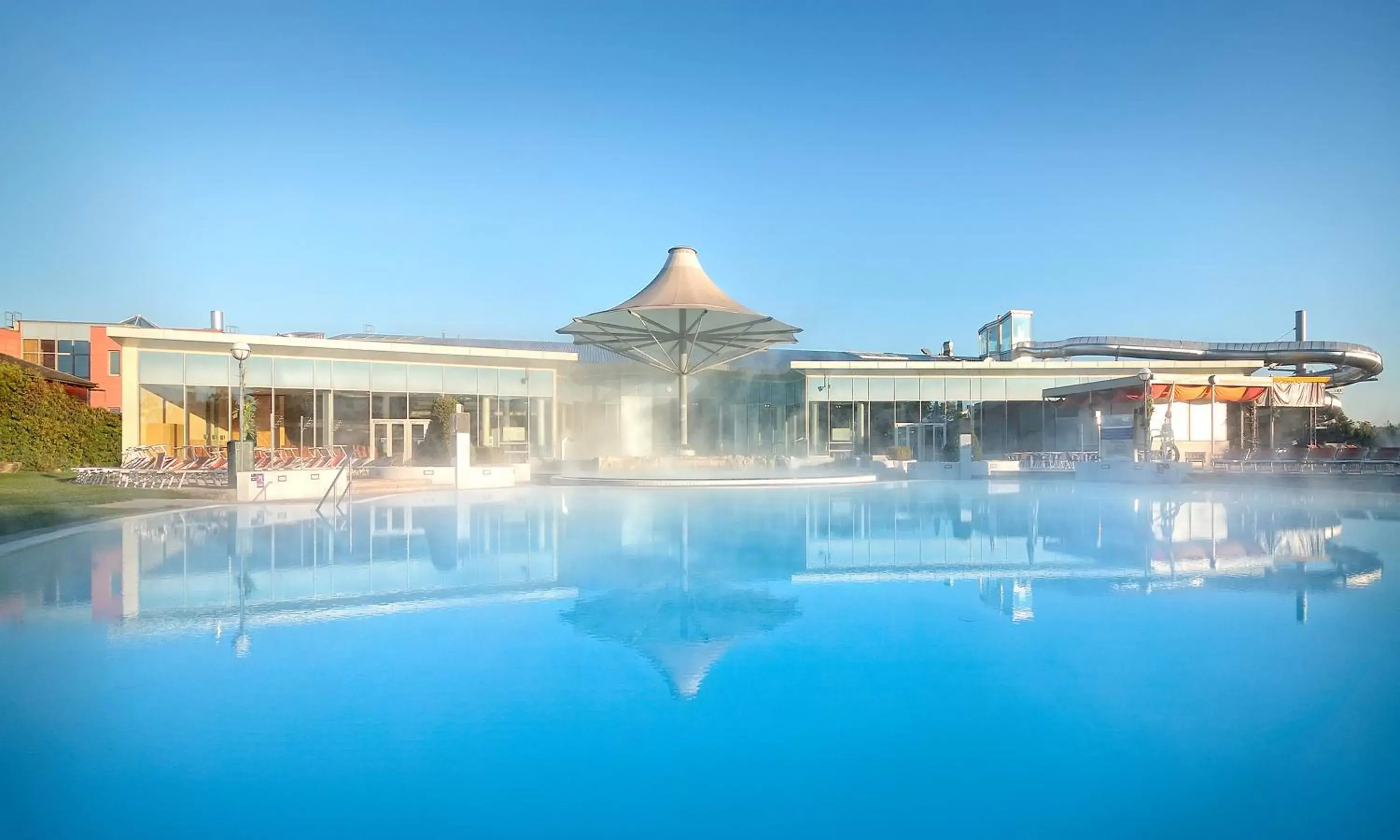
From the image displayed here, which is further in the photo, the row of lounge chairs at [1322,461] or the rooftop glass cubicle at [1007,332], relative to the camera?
the rooftop glass cubicle at [1007,332]

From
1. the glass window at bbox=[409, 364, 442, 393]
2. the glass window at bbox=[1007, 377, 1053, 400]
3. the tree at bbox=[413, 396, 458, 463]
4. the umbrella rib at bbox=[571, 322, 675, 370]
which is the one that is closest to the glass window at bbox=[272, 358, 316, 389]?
the glass window at bbox=[409, 364, 442, 393]

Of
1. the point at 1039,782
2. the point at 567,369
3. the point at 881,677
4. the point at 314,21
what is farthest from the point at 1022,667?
the point at 567,369

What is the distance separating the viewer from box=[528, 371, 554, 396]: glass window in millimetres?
27625

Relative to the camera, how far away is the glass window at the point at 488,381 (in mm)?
26469

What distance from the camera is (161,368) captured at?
21.8 metres

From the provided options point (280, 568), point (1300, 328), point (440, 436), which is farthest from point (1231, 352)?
point (280, 568)

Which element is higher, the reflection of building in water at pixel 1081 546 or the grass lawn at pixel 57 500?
the grass lawn at pixel 57 500

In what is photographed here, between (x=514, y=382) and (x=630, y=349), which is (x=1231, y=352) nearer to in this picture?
(x=630, y=349)

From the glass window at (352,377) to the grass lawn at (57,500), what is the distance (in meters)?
7.53

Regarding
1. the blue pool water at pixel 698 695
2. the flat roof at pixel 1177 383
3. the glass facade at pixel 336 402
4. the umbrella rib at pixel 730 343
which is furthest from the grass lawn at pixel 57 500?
the flat roof at pixel 1177 383

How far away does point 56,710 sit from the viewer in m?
3.77

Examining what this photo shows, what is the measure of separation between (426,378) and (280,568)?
1885cm

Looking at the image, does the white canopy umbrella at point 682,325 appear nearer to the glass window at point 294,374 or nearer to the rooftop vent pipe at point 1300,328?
the glass window at point 294,374

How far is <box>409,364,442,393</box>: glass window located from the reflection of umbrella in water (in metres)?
21.1
